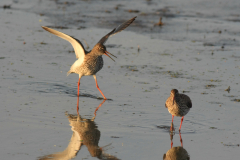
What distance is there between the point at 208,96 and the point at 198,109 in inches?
47.1

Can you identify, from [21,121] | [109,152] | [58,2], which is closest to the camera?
[109,152]

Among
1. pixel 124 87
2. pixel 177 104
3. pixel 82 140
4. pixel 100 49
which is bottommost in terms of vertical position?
pixel 124 87

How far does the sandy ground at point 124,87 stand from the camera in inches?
280

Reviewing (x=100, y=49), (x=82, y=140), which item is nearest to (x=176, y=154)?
(x=82, y=140)

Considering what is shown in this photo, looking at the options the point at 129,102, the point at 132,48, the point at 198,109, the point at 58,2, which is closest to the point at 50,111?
the point at 129,102

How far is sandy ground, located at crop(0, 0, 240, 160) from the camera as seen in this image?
712 cm

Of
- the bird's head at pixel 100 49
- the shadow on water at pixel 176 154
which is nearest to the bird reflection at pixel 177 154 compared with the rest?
the shadow on water at pixel 176 154

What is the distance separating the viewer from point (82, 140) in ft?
23.7

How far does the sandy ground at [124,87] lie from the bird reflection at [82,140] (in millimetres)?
23

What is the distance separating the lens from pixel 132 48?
1580 cm

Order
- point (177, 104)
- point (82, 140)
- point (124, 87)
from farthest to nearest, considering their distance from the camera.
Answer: point (124, 87), point (177, 104), point (82, 140)

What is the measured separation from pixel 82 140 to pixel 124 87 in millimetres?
4066

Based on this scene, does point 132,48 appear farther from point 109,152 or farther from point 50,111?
point 109,152

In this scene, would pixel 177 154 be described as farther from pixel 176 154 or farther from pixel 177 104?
pixel 177 104
